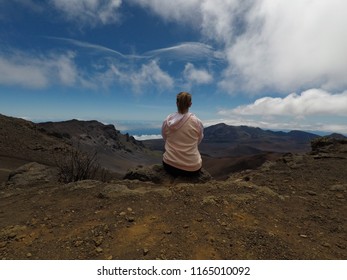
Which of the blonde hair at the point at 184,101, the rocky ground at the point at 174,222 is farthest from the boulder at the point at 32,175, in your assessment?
the blonde hair at the point at 184,101

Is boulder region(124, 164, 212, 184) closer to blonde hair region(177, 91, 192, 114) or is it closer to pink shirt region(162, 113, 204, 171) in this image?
pink shirt region(162, 113, 204, 171)

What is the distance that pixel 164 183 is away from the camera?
779 cm

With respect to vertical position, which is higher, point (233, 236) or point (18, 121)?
point (18, 121)

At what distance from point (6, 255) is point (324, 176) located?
7.87m

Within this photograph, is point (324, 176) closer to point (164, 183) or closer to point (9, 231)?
point (164, 183)

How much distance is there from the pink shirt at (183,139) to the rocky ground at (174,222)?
3.72 ft

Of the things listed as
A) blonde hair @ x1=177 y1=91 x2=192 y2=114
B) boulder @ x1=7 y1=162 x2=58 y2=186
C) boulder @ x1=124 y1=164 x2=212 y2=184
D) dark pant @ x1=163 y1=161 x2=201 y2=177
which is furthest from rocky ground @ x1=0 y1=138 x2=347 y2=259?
blonde hair @ x1=177 y1=91 x2=192 y2=114

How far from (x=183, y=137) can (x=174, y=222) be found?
10.1 ft

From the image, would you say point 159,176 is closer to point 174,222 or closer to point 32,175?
point 174,222

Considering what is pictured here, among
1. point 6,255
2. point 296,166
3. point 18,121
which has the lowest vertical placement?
point 6,255

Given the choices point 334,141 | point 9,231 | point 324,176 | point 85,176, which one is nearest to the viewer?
point 9,231

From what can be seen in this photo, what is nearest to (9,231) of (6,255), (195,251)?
(6,255)

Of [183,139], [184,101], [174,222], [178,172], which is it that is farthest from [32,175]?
[174,222]

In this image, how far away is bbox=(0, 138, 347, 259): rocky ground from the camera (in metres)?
4.02
